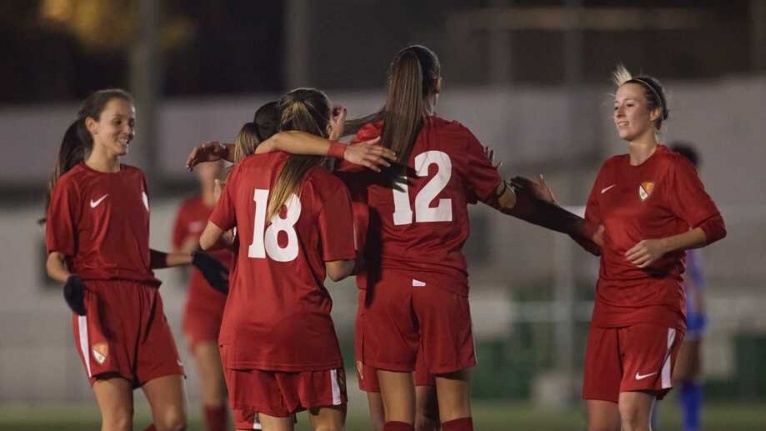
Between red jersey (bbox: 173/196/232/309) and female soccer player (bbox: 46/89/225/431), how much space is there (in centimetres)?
237

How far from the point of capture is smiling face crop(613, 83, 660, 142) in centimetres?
761

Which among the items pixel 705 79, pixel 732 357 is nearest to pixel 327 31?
pixel 705 79

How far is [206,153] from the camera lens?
7840 millimetres

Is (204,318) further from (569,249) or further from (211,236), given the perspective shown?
(569,249)

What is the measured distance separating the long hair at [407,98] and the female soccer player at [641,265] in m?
0.99

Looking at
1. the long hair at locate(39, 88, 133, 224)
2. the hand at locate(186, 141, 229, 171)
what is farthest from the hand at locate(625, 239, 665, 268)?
the long hair at locate(39, 88, 133, 224)

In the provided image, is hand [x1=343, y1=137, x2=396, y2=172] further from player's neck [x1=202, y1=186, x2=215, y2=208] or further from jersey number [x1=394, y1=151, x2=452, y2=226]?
player's neck [x1=202, y1=186, x2=215, y2=208]

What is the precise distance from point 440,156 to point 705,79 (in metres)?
13.4

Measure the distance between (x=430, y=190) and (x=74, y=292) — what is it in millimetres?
1733

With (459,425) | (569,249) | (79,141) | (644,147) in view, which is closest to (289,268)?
(459,425)

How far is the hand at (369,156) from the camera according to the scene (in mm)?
6906

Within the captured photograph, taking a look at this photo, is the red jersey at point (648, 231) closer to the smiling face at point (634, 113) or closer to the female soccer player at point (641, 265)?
the female soccer player at point (641, 265)

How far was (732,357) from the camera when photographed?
58.7 ft

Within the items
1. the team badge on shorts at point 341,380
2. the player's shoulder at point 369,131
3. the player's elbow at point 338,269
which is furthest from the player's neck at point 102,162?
the team badge on shorts at point 341,380
